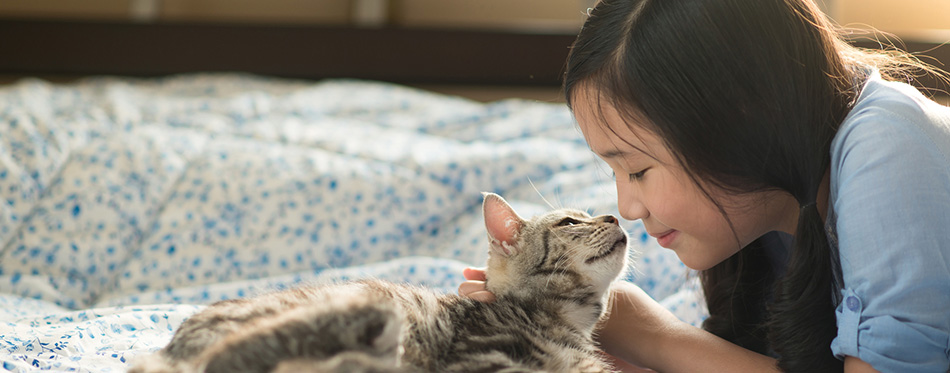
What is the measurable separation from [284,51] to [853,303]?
106 inches

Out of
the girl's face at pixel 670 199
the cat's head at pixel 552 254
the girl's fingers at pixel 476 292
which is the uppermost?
the girl's face at pixel 670 199

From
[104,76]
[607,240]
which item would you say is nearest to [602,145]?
[607,240]

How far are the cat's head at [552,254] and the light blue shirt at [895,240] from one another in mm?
365

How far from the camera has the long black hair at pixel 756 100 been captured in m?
0.92

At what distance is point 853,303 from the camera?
0.87 metres

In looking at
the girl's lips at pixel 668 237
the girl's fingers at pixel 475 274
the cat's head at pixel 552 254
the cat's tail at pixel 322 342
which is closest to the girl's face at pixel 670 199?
the girl's lips at pixel 668 237

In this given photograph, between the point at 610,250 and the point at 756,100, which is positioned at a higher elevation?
the point at 756,100

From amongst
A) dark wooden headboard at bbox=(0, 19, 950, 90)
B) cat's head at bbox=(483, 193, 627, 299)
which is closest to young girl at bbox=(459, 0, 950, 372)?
cat's head at bbox=(483, 193, 627, 299)

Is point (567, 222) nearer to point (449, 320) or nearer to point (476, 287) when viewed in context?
point (476, 287)

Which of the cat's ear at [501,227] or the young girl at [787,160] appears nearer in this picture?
the young girl at [787,160]

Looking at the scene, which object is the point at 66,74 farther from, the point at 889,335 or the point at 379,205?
the point at 889,335

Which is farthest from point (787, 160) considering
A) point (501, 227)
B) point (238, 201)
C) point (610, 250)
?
point (238, 201)

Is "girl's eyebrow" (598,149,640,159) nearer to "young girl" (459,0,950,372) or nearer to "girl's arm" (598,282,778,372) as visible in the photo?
"young girl" (459,0,950,372)

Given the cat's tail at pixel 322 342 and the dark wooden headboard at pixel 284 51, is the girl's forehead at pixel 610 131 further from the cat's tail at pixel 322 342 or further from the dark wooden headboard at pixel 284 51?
the dark wooden headboard at pixel 284 51
